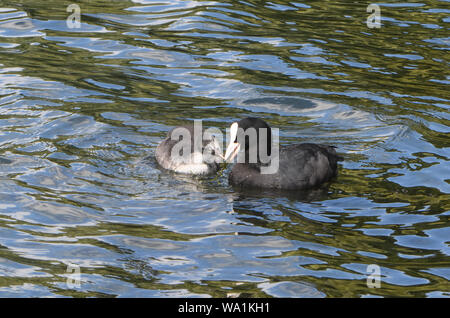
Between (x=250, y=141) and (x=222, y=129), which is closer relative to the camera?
(x=250, y=141)

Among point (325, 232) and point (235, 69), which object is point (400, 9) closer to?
point (235, 69)

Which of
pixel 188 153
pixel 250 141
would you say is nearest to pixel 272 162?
pixel 250 141

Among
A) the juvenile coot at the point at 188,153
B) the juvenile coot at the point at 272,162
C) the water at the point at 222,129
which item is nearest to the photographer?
the water at the point at 222,129

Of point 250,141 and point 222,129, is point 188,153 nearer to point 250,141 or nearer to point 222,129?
point 250,141

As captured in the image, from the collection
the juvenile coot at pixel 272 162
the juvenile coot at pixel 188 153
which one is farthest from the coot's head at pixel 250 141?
the juvenile coot at pixel 188 153

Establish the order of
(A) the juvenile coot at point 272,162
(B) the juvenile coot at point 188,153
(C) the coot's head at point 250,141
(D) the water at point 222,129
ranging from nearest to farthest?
1. (D) the water at point 222,129
2. (A) the juvenile coot at point 272,162
3. (C) the coot's head at point 250,141
4. (B) the juvenile coot at point 188,153

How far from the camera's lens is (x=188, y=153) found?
988 centimetres

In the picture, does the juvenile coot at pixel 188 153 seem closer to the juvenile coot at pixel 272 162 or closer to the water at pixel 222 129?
the water at pixel 222 129

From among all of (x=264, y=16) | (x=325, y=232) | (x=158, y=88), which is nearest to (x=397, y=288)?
(x=325, y=232)

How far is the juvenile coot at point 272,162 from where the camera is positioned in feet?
31.2

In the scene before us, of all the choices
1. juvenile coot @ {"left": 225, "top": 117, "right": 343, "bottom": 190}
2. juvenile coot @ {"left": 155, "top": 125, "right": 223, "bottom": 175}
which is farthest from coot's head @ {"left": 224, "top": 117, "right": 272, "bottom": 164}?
juvenile coot @ {"left": 155, "top": 125, "right": 223, "bottom": 175}

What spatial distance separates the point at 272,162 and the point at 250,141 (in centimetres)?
35

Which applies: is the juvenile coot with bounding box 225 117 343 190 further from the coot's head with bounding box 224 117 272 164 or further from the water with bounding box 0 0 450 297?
the water with bounding box 0 0 450 297

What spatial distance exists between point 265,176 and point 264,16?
6.25 meters
